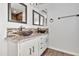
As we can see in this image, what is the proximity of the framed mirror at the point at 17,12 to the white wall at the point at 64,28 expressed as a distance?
→ 327mm

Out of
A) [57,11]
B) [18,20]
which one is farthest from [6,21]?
[57,11]

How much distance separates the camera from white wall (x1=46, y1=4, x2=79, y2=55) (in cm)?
125

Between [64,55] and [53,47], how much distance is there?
7.0 inches

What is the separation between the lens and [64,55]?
4.22ft

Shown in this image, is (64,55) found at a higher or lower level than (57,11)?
lower

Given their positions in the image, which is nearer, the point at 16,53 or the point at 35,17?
the point at 16,53

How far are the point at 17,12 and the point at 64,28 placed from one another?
0.65 meters

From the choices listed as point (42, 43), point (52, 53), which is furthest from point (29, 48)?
point (52, 53)

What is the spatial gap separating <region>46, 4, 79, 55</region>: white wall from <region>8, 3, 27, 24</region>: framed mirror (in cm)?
33

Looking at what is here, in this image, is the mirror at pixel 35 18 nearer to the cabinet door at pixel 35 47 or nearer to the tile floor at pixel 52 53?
the cabinet door at pixel 35 47

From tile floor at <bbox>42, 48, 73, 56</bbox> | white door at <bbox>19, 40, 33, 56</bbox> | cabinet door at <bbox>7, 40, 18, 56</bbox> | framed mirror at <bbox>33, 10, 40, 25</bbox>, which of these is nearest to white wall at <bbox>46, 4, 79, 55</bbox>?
tile floor at <bbox>42, 48, 73, 56</bbox>

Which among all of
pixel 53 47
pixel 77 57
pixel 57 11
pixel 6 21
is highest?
pixel 57 11

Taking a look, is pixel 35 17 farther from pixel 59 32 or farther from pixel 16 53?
pixel 16 53

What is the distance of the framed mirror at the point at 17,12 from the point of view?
121 cm
